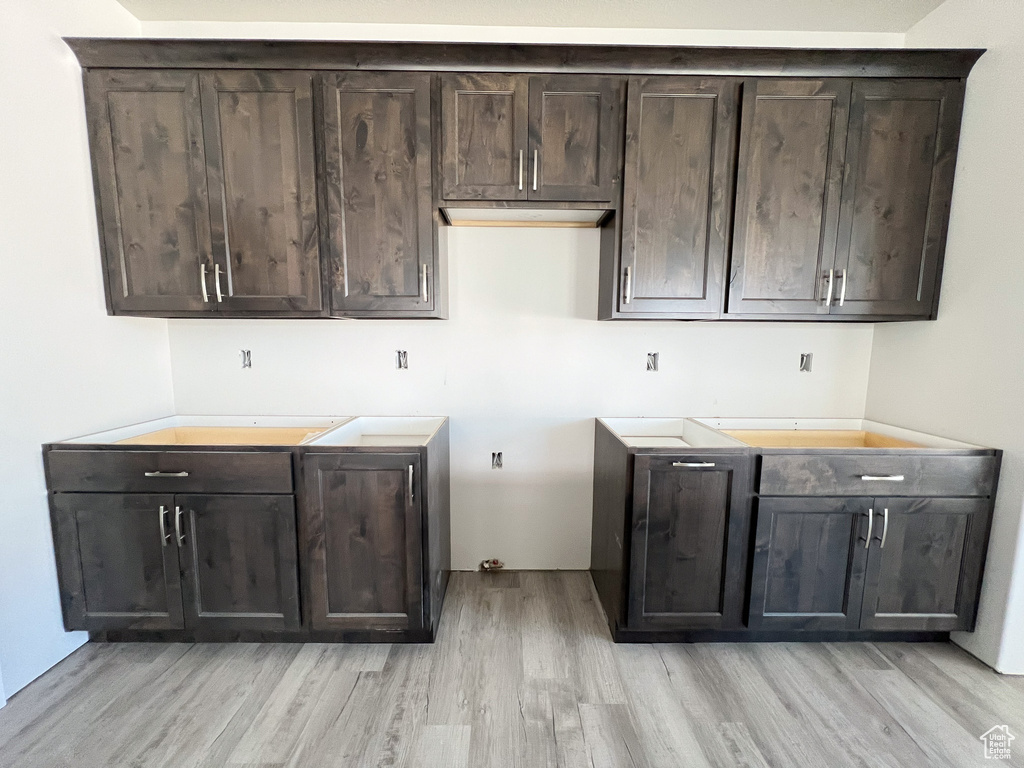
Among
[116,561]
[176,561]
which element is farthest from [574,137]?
[116,561]

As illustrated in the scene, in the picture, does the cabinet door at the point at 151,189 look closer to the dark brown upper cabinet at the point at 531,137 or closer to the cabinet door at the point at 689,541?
the dark brown upper cabinet at the point at 531,137

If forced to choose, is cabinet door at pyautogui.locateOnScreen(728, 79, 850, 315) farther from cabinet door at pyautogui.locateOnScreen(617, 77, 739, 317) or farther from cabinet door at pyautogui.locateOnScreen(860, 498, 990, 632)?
cabinet door at pyautogui.locateOnScreen(860, 498, 990, 632)

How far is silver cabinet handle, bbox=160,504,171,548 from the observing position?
72.9 inches

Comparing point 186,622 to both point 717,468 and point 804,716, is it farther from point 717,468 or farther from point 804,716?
point 804,716

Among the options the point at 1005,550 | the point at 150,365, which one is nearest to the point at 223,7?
the point at 150,365

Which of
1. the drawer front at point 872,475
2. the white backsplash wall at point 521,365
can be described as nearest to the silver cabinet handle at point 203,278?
the white backsplash wall at point 521,365

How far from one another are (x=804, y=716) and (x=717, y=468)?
92cm

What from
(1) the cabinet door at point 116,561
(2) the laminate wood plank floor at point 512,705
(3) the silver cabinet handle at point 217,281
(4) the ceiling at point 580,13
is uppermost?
(4) the ceiling at point 580,13

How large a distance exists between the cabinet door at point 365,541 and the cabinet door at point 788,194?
1719 mm

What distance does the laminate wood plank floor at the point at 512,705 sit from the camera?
1470 millimetres

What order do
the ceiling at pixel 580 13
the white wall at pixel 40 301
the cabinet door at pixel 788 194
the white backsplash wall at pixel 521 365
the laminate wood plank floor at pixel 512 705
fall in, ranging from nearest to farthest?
the laminate wood plank floor at pixel 512 705, the white wall at pixel 40 301, the cabinet door at pixel 788 194, the ceiling at pixel 580 13, the white backsplash wall at pixel 521 365

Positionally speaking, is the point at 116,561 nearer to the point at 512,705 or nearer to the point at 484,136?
the point at 512,705

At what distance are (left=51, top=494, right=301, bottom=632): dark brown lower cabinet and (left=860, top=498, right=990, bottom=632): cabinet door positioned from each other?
2502 mm

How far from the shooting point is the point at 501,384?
249 cm
